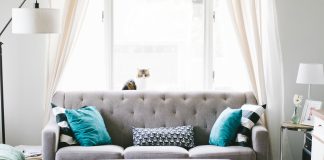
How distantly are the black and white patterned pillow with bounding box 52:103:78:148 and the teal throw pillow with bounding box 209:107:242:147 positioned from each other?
1.23 metres

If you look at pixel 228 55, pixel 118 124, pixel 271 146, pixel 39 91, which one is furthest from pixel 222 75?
pixel 39 91

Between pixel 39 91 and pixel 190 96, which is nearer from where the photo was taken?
pixel 190 96

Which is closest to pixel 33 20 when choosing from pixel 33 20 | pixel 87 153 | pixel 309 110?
pixel 33 20

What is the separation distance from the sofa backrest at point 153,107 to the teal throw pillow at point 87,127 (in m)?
0.23

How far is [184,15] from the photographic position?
189 inches

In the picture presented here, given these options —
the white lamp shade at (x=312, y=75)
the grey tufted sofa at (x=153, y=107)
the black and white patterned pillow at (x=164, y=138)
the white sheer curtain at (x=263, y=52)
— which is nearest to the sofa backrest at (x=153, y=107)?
the grey tufted sofa at (x=153, y=107)

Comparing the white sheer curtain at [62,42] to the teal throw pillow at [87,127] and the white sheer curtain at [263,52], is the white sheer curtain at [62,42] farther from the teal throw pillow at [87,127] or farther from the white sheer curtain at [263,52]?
the white sheer curtain at [263,52]

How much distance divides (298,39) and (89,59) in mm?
2140

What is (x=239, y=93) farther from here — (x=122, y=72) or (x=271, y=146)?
(x=122, y=72)

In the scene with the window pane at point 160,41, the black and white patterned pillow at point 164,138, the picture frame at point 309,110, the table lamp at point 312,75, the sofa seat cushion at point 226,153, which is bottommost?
the sofa seat cushion at point 226,153

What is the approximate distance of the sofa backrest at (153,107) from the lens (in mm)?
4344

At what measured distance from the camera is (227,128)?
4.02 meters

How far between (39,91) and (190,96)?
5.16 ft

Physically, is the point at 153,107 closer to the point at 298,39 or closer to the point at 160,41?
the point at 160,41
